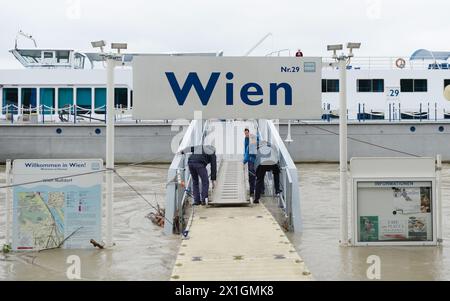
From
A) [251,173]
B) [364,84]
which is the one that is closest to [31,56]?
[364,84]

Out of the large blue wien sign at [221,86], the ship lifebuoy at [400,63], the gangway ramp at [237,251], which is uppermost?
the ship lifebuoy at [400,63]

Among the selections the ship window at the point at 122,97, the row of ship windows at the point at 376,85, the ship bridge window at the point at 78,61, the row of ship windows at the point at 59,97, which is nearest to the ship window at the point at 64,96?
the row of ship windows at the point at 59,97

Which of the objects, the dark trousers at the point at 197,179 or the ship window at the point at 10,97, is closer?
the dark trousers at the point at 197,179

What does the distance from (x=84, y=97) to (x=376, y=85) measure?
1299 centimetres

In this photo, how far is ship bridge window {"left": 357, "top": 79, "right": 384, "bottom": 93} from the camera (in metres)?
27.3

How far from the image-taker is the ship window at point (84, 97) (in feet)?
88.6

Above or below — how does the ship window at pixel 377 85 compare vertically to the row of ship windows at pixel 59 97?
above

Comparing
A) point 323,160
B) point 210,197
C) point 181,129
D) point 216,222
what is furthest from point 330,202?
point 181,129

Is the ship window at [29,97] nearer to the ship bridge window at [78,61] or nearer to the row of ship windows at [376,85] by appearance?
the ship bridge window at [78,61]

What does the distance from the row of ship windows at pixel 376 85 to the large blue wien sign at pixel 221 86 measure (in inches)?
742

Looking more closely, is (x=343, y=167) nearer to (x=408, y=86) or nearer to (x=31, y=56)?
(x=408, y=86)

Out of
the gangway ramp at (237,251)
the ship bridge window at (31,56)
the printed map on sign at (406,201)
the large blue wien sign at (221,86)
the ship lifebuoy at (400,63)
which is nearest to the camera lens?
the gangway ramp at (237,251)

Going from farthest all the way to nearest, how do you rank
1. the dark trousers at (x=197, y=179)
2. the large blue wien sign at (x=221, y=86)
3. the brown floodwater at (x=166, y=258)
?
the dark trousers at (x=197, y=179)
the large blue wien sign at (x=221, y=86)
the brown floodwater at (x=166, y=258)

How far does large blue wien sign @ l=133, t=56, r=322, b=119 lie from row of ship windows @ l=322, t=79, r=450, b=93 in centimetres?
1885
